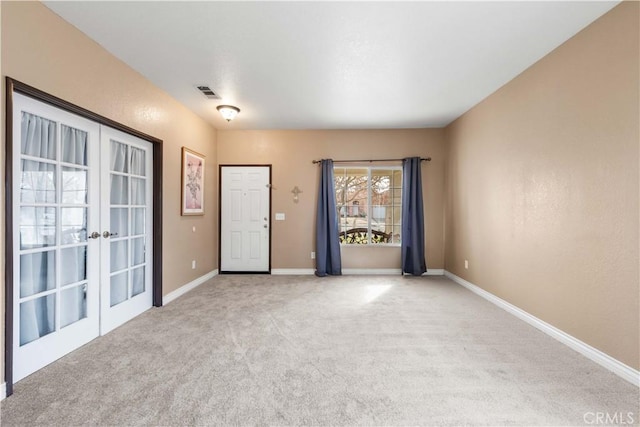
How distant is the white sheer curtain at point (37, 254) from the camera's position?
81.4 inches

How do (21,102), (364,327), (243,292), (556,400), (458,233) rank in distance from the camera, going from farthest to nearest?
1. (458,233)
2. (243,292)
3. (364,327)
4. (21,102)
5. (556,400)

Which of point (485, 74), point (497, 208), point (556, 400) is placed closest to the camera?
point (556, 400)

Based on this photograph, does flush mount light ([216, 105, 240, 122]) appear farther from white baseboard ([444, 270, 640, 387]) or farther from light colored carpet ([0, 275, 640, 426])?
white baseboard ([444, 270, 640, 387])

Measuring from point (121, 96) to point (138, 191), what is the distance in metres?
1.03

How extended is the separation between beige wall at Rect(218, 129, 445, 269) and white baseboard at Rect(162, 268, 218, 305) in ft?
3.71

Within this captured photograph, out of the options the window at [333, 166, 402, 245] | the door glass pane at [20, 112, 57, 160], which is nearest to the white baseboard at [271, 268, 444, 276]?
the window at [333, 166, 402, 245]

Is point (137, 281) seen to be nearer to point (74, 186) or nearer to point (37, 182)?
point (74, 186)

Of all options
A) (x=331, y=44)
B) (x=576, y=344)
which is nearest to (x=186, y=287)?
(x=331, y=44)

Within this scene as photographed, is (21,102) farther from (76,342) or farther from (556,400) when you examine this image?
(556,400)

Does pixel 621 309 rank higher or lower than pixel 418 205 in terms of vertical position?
lower

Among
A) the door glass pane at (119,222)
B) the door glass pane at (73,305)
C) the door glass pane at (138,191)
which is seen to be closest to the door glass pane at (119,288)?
the door glass pane at (73,305)

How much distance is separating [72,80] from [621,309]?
4555 mm

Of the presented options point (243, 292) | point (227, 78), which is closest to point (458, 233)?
point (243, 292)

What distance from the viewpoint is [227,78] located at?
3.23m
